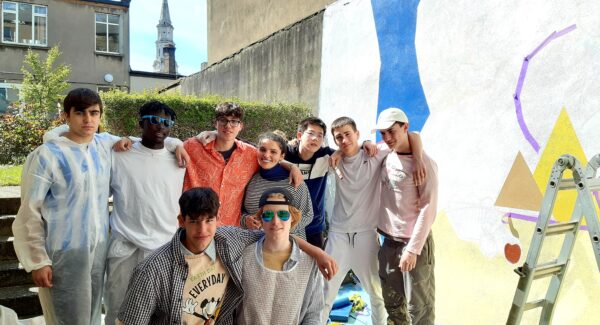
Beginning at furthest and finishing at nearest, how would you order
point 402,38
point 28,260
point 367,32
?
point 367,32
point 402,38
point 28,260

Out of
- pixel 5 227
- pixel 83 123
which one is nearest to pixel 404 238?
pixel 83 123

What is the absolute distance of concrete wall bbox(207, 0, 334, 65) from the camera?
934cm

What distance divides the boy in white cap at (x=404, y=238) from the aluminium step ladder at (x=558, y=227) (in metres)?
0.73

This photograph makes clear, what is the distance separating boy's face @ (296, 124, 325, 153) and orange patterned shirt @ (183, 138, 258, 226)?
43 cm

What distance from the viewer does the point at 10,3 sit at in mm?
17031

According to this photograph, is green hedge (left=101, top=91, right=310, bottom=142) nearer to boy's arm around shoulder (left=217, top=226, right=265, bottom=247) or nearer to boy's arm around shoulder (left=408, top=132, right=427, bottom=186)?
boy's arm around shoulder (left=408, top=132, right=427, bottom=186)

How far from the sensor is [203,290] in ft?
6.37

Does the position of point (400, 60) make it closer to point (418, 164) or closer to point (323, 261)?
point (418, 164)

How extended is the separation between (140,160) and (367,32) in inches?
138

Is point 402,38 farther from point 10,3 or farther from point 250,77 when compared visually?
point 10,3

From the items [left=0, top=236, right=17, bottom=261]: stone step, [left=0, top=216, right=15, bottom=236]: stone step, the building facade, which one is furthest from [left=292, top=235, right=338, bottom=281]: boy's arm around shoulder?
the building facade

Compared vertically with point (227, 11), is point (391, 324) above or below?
below

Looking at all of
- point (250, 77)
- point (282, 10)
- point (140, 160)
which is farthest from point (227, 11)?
point (140, 160)

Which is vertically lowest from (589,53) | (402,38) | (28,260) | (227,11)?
(28,260)
